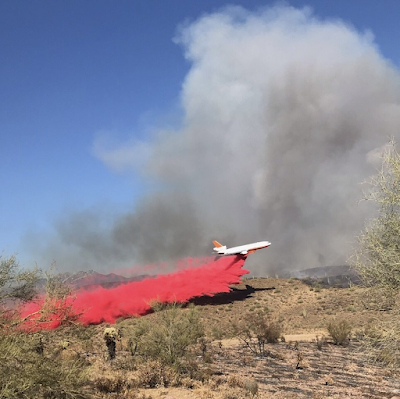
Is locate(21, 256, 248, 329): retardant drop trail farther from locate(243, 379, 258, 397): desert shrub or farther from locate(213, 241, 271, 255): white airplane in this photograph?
locate(243, 379, 258, 397): desert shrub

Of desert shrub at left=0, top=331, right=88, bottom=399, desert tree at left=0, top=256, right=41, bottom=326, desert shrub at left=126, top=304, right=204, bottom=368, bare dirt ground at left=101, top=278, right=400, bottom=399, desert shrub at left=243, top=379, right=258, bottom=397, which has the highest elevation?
desert tree at left=0, top=256, right=41, bottom=326

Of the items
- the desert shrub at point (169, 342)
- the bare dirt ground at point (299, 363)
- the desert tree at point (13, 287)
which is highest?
the desert tree at point (13, 287)

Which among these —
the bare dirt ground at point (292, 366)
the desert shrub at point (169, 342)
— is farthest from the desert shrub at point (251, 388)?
the desert shrub at point (169, 342)

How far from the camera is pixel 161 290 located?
2378 inches

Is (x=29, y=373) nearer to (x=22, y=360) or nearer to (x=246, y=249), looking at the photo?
(x=22, y=360)

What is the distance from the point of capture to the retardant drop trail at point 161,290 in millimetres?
55812

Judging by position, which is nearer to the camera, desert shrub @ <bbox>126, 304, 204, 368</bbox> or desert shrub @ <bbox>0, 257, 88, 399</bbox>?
desert shrub @ <bbox>0, 257, 88, 399</bbox>

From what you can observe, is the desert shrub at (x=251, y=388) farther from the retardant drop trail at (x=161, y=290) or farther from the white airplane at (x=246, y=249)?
the white airplane at (x=246, y=249)

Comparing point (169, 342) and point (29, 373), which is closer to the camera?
point (29, 373)

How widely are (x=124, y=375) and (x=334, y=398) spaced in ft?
34.4

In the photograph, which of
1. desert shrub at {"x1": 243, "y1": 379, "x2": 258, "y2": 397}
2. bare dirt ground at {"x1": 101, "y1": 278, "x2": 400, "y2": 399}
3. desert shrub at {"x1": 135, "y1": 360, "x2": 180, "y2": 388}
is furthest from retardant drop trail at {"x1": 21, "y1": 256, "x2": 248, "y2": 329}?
desert shrub at {"x1": 243, "y1": 379, "x2": 258, "y2": 397}

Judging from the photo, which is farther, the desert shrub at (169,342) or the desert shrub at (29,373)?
the desert shrub at (169,342)

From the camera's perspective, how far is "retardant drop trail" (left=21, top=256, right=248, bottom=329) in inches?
2197

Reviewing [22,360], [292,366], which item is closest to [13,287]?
[22,360]
